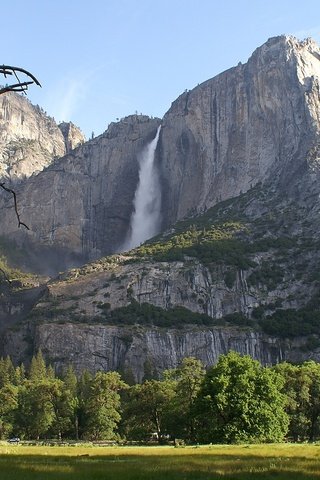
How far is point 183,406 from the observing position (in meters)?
68.5

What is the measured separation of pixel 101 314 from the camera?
474 ft

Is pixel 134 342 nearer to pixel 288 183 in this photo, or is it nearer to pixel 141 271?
pixel 141 271

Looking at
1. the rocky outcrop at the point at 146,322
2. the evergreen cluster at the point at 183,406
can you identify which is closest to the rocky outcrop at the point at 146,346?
the rocky outcrop at the point at 146,322

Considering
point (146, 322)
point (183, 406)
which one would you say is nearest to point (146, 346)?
point (146, 322)

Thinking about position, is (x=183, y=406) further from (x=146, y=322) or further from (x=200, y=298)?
(x=200, y=298)

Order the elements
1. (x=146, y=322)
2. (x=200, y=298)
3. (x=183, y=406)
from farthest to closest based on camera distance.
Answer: (x=200, y=298), (x=146, y=322), (x=183, y=406)

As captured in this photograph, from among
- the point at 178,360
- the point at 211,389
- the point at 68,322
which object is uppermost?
the point at 68,322

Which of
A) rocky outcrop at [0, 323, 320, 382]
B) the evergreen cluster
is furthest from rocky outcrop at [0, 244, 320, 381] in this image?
the evergreen cluster

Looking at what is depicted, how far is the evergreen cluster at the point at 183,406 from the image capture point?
54.5 metres

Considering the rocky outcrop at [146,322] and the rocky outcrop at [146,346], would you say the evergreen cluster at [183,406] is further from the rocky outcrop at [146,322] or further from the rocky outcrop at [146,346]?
the rocky outcrop at [146,322]

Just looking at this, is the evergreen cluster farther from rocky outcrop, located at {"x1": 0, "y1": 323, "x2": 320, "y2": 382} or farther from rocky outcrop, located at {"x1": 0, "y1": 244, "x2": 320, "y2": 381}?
rocky outcrop, located at {"x1": 0, "y1": 244, "x2": 320, "y2": 381}

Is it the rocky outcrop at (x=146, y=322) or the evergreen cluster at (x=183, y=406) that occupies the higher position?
the rocky outcrop at (x=146, y=322)

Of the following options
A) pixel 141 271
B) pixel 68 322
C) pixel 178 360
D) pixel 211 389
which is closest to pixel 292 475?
pixel 211 389

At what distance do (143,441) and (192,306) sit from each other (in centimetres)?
7481
